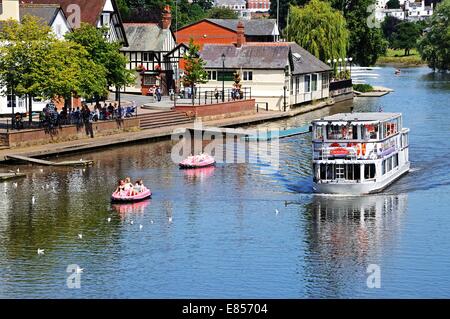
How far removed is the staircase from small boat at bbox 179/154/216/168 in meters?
17.6

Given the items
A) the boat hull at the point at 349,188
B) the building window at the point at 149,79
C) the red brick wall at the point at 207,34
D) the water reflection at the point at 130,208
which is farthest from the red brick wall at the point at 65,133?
the red brick wall at the point at 207,34

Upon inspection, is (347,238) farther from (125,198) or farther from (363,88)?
(363,88)

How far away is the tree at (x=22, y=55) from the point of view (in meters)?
81.7

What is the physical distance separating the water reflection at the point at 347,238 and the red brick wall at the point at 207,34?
79.7 meters

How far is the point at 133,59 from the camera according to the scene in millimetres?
123312

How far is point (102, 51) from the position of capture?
92625 mm

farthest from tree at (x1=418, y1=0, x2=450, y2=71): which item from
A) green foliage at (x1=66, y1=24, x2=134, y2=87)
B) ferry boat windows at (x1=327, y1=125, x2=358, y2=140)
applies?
ferry boat windows at (x1=327, y1=125, x2=358, y2=140)

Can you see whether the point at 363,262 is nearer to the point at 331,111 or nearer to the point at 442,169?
the point at 442,169

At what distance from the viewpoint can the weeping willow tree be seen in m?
138

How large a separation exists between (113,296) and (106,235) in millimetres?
10583

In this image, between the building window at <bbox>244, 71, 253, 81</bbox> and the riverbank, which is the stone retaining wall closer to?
the riverbank

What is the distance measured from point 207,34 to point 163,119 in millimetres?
47519

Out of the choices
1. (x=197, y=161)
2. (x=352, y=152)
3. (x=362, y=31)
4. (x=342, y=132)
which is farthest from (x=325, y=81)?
(x=352, y=152)

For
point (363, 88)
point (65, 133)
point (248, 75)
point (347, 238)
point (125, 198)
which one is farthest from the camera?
point (363, 88)
